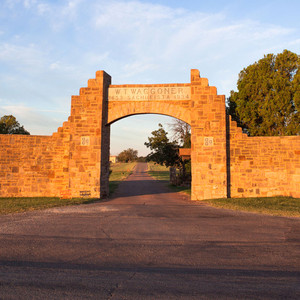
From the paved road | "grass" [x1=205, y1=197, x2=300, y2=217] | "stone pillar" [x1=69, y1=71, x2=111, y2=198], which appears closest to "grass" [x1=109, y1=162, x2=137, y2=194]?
"stone pillar" [x1=69, y1=71, x2=111, y2=198]

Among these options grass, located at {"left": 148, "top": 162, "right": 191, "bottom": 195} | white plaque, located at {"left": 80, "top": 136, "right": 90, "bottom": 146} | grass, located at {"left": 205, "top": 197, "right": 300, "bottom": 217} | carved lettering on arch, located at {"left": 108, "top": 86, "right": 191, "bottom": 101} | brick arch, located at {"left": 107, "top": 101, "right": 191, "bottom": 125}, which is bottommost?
grass, located at {"left": 148, "top": 162, "right": 191, "bottom": 195}

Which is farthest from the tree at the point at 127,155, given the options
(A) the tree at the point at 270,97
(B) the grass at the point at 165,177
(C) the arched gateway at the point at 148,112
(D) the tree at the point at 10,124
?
(C) the arched gateway at the point at 148,112

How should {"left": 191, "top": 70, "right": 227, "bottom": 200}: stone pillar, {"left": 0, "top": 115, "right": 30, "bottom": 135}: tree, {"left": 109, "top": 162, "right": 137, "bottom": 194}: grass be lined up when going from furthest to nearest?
{"left": 0, "top": 115, "right": 30, "bottom": 135}: tree < {"left": 109, "top": 162, "right": 137, "bottom": 194}: grass < {"left": 191, "top": 70, "right": 227, "bottom": 200}: stone pillar

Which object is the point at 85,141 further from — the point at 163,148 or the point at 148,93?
the point at 163,148

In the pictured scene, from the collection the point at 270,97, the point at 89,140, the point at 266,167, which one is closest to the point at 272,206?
the point at 266,167

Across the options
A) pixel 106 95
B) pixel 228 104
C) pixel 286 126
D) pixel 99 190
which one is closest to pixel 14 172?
pixel 99 190

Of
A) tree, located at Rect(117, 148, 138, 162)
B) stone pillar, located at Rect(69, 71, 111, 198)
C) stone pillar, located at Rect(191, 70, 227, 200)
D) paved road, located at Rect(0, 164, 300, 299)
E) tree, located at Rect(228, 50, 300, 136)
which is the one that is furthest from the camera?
tree, located at Rect(117, 148, 138, 162)

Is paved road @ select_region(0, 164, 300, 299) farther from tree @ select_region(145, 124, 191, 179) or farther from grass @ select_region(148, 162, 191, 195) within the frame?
tree @ select_region(145, 124, 191, 179)

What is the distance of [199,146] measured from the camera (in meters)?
13.0

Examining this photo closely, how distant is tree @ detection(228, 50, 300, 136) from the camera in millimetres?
16969

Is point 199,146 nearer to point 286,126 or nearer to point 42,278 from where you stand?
point 286,126

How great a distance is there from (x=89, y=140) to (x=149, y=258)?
32.5 ft

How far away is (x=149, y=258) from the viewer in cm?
432

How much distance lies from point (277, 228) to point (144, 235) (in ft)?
11.2
